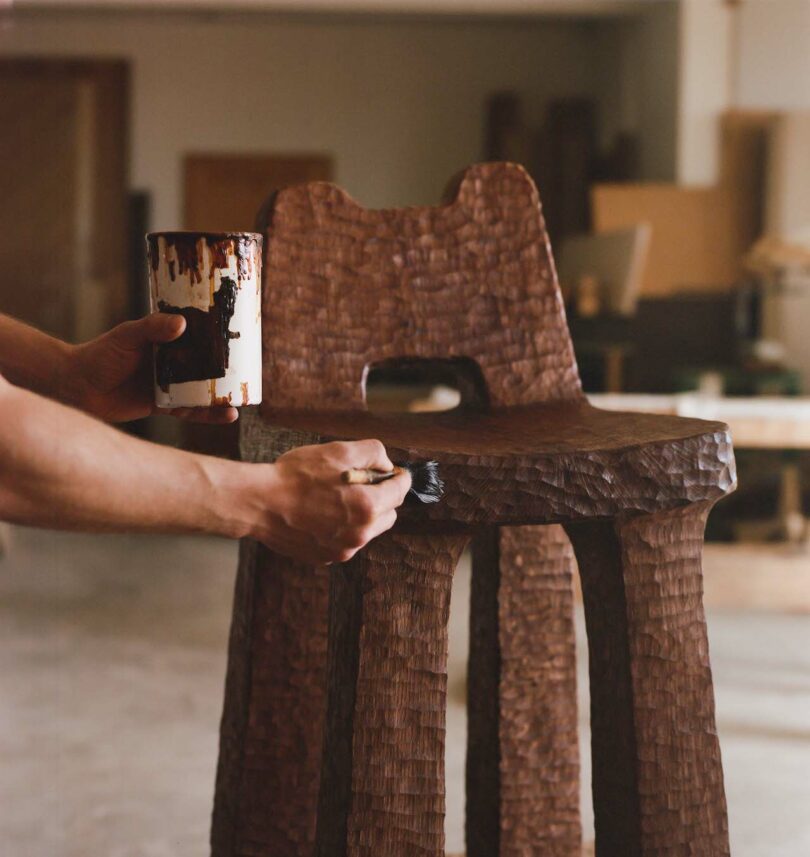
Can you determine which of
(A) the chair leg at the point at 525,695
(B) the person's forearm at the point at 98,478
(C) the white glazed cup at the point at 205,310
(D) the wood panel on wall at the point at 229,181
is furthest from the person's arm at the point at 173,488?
(D) the wood panel on wall at the point at 229,181

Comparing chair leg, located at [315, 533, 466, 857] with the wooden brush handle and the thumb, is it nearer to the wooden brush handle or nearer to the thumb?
the wooden brush handle

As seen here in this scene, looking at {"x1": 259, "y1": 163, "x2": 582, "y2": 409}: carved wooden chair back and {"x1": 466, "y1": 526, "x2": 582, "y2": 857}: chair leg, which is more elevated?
{"x1": 259, "y1": 163, "x2": 582, "y2": 409}: carved wooden chair back

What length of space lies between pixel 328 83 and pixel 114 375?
6.62 metres

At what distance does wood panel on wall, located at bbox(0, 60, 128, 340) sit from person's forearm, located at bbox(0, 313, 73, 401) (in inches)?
248

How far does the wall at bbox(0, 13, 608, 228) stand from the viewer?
287 inches

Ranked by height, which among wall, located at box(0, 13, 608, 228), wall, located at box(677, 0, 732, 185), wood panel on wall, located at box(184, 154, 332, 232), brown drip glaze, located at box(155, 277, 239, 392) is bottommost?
brown drip glaze, located at box(155, 277, 239, 392)

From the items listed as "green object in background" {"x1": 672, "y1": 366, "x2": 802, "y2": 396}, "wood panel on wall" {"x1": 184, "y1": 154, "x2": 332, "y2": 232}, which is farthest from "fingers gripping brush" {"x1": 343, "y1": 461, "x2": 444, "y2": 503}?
"wood panel on wall" {"x1": 184, "y1": 154, "x2": 332, "y2": 232}

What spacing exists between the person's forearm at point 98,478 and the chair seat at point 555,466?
15cm

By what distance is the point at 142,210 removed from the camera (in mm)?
7387

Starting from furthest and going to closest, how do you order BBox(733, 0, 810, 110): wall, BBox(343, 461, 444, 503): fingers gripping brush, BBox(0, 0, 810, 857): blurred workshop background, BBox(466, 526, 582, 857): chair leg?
BBox(733, 0, 810, 110): wall
BBox(0, 0, 810, 857): blurred workshop background
BBox(466, 526, 582, 857): chair leg
BBox(343, 461, 444, 503): fingers gripping brush

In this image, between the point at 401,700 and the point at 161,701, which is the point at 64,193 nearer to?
the point at 161,701

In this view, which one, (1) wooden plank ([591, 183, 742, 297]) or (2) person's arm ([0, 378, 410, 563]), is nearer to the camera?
(2) person's arm ([0, 378, 410, 563])

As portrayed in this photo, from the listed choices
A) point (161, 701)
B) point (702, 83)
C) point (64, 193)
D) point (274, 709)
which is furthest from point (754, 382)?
point (64, 193)

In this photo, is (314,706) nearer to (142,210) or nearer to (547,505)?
(547,505)
